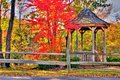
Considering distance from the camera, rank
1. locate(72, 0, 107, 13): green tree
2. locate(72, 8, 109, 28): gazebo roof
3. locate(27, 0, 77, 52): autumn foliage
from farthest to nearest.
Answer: locate(72, 0, 107, 13): green tree
locate(72, 8, 109, 28): gazebo roof
locate(27, 0, 77, 52): autumn foliage

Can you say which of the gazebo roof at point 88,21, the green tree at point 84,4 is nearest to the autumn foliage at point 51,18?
the gazebo roof at point 88,21

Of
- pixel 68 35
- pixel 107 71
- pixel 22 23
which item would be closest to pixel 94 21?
pixel 68 35

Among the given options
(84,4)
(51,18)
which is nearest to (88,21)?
(51,18)

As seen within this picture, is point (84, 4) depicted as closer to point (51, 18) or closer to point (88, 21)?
point (88, 21)

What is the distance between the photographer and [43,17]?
25203mm

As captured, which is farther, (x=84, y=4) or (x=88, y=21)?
(x=84, y=4)

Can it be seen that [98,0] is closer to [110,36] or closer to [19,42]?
[110,36]

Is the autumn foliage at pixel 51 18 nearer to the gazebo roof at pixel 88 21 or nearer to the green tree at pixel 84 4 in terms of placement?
the gazebo roof at pixel 88 21

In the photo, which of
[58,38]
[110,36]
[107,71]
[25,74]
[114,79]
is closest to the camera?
[114,79]

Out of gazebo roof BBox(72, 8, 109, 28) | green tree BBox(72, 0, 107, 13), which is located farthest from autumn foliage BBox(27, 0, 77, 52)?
green tree BBox(72, 0, 107, 13)

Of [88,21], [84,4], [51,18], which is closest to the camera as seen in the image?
[51,18]

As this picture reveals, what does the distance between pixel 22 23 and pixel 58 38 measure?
53.8 feet

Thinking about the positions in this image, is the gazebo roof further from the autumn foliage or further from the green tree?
the green tree

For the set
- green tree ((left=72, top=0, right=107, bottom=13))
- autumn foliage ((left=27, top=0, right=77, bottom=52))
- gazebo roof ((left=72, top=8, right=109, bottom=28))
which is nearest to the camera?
autumn foliage ((left=27, top=0, right=77, bottom=52))
